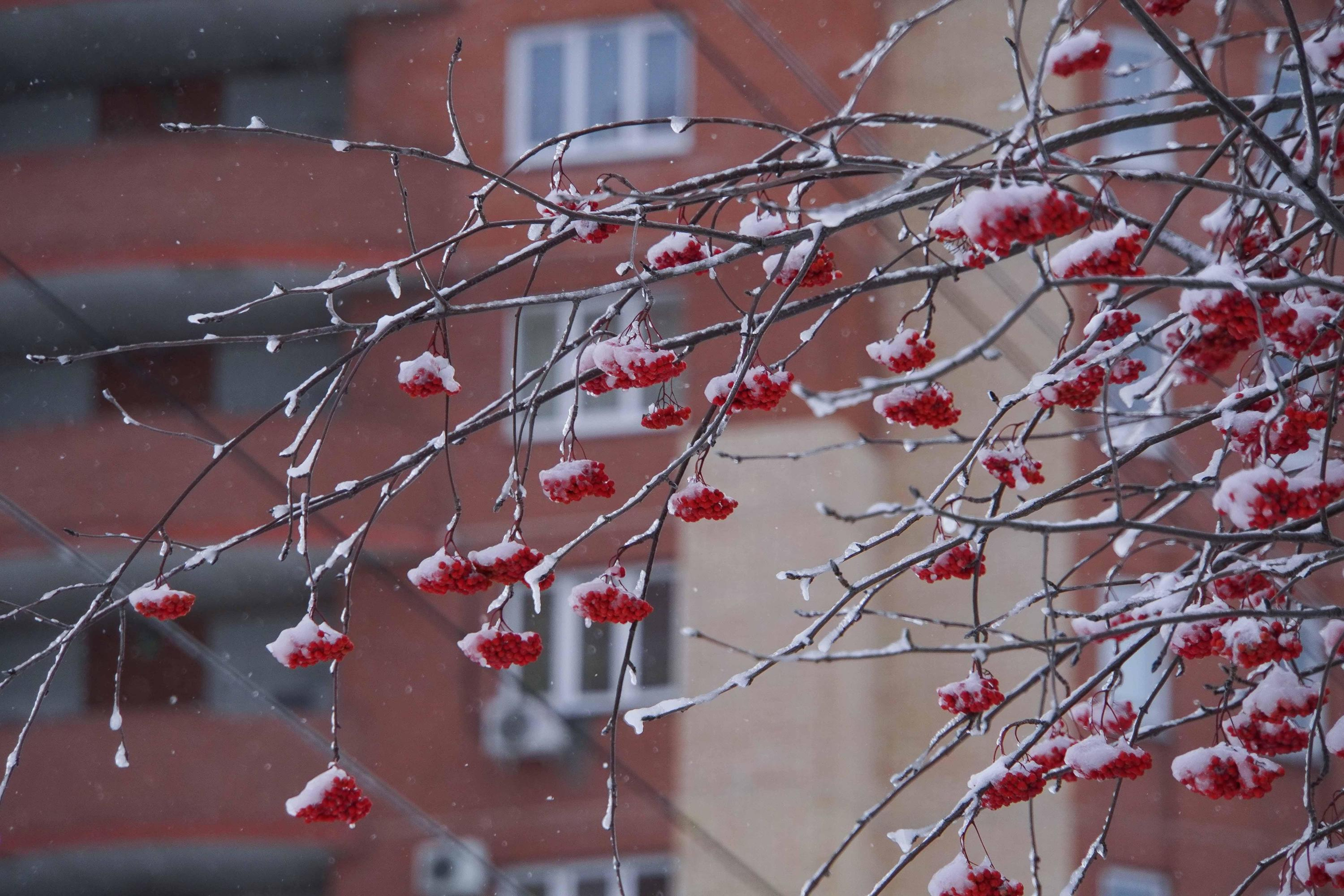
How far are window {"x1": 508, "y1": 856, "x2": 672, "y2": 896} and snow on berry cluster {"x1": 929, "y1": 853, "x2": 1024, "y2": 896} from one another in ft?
12.1

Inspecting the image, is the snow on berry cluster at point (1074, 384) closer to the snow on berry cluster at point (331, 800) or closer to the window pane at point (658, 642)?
the snow on berry cluster at point (331, 800)

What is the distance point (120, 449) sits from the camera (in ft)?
18.0

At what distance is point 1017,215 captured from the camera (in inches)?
48.1

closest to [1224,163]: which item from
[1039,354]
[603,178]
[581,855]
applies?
[1039,354]

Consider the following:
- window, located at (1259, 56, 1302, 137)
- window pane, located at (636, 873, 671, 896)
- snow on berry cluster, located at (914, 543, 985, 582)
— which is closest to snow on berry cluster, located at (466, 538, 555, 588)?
snow on berry cluster, located at (914, 543, 985, 582)

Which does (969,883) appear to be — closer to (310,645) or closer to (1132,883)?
(310,645)

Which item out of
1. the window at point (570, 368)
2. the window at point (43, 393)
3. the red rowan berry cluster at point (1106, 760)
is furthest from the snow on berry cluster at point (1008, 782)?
the window at point (43, 393)

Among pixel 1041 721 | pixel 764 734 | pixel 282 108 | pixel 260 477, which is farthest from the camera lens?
pixel 282 108

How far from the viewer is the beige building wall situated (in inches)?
197

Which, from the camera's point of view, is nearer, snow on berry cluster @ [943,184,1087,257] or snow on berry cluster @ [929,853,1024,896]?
snow on berry cluster @ [943,184,1087,257]

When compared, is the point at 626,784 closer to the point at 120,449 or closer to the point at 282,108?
the point at 120,449

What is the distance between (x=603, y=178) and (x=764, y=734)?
12.7 feet

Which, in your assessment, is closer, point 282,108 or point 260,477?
point 260,477

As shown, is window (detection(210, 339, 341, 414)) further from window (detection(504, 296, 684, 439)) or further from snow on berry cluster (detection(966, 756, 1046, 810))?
snow on berry cluster (detection(966, 756, 1046, 810))
